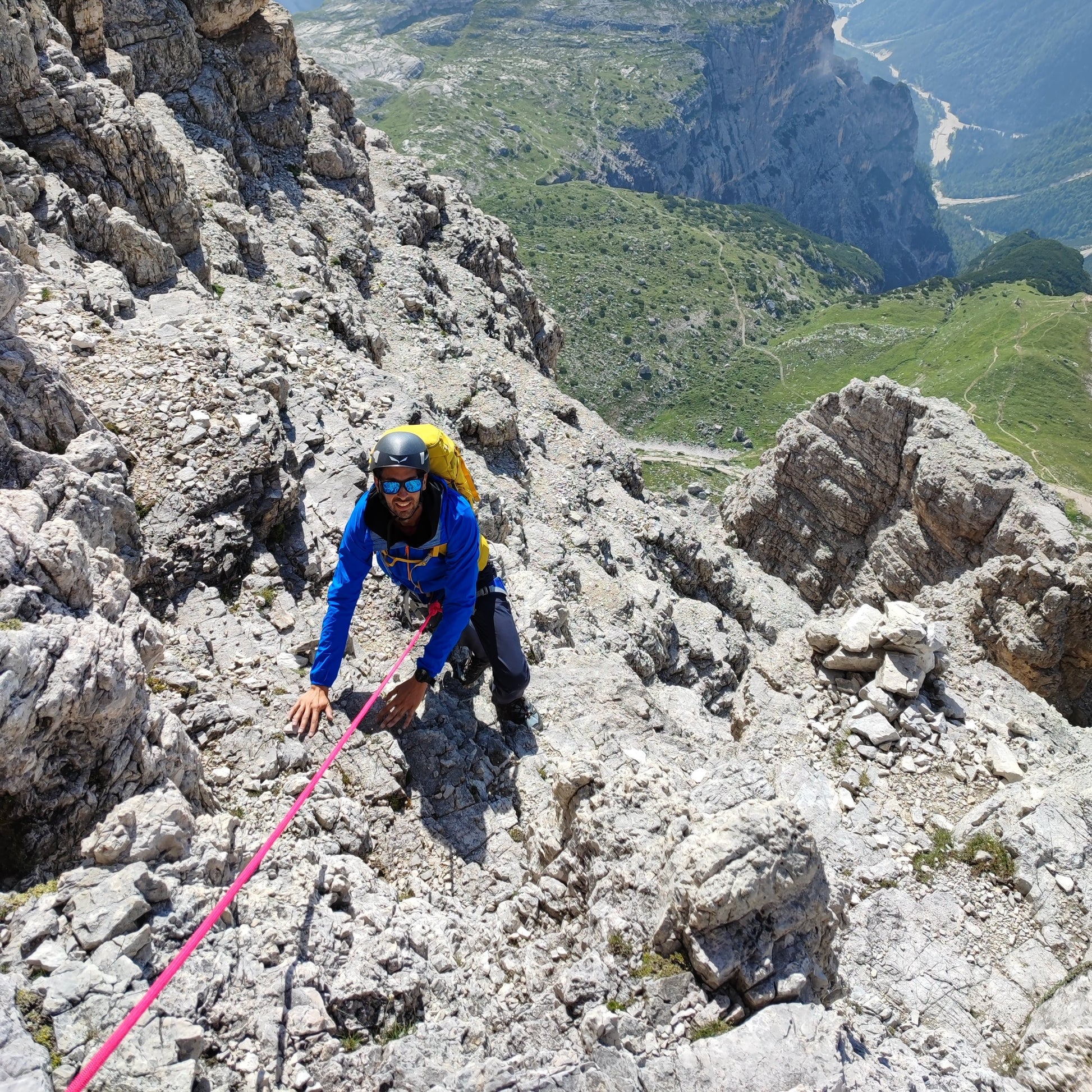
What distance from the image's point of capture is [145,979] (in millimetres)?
5738

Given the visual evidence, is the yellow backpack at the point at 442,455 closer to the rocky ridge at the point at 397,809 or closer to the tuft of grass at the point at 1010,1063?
the rocky ridge at the point at 397,809

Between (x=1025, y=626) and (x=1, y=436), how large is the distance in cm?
2921

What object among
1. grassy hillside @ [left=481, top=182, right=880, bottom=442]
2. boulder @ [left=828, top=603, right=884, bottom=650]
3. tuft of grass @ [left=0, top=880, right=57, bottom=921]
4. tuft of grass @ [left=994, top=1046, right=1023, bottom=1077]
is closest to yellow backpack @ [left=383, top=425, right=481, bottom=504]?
tuft of grass @ [left=0, top=880, right=57, bottom=921]

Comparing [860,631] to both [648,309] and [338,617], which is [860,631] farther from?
[648,309]

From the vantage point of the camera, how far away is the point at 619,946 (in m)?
7.46

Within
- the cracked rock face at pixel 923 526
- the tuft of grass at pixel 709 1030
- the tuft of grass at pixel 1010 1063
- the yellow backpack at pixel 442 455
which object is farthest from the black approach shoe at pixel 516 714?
the cracked rock face at pixel 923 526

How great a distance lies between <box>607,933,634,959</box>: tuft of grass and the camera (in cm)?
738

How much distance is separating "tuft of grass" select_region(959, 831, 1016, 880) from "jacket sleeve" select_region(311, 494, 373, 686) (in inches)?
393

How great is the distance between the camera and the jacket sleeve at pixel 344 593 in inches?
364

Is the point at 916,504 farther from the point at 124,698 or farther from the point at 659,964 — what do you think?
the point at 124,698

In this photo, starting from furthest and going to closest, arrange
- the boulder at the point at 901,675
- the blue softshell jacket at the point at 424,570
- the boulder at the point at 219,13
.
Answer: the boulder at the point at 219,13
the boulder at the point at 901,675
the blue softshell jacket at the point at 424,570

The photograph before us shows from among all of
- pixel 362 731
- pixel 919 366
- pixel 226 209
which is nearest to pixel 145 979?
pixel 362 731

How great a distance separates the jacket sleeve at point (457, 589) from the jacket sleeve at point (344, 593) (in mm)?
1089

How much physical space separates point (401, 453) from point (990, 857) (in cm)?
1065
